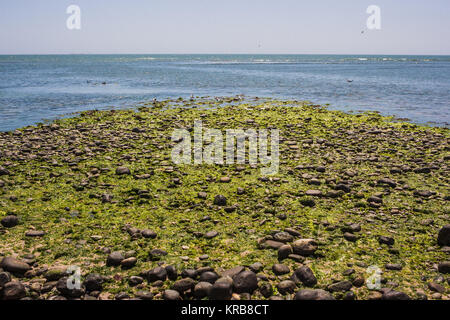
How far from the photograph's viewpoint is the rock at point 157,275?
534cm

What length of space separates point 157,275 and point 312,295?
255cm

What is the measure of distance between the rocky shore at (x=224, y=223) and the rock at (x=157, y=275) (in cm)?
2

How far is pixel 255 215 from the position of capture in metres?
7.61

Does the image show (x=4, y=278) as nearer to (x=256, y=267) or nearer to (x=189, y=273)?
(x=189, y=273)

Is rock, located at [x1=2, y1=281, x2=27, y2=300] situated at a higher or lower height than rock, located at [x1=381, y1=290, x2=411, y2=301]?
higher

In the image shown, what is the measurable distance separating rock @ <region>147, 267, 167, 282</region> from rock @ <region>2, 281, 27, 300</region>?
188 centimetres

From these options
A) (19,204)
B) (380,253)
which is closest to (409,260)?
(380,253)

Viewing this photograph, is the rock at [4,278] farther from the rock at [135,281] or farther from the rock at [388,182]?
the rock at [388,182]

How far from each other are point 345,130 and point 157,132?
9.54m

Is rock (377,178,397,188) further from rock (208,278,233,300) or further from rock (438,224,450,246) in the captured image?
rock (208,278,233,300)

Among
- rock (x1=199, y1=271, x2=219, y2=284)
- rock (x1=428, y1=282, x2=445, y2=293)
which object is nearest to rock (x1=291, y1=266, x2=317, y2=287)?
rock (x1=199, y1=271, x2=219, y2=284)

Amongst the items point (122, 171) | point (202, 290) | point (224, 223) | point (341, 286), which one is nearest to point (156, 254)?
point (202, 290)

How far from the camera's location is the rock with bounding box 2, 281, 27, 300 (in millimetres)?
4711
